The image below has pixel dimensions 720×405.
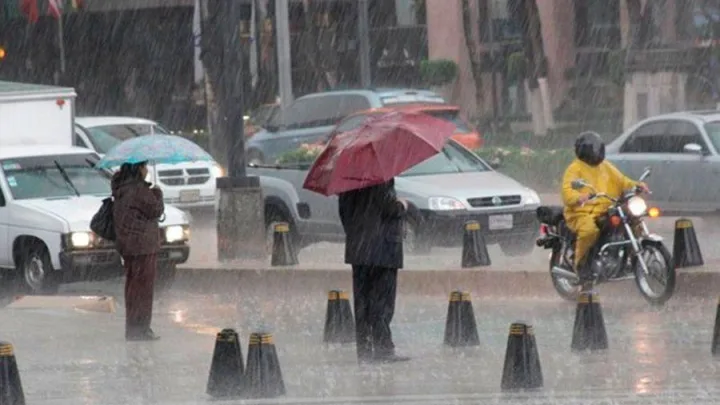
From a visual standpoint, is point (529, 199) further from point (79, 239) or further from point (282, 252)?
point (79, 239)

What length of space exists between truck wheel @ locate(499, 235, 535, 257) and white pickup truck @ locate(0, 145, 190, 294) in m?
3.45

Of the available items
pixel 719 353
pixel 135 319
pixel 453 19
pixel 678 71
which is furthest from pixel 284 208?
pixel 453 19

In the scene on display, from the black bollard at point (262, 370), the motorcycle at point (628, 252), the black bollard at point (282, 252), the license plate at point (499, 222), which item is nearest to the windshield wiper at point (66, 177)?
the black bollard at point (282, 252)

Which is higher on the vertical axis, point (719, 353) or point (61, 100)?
point (61, 100)

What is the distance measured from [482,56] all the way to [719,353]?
113ft

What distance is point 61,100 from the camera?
72.9ft

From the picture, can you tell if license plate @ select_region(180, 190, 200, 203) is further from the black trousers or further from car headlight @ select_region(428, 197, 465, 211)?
the black trousers

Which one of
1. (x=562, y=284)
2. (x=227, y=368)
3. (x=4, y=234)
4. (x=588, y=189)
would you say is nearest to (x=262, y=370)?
(x=227, y=368)

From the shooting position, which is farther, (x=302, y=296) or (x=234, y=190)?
(x=234, y=190)

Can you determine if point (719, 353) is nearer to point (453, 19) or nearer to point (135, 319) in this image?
point (135, 319)

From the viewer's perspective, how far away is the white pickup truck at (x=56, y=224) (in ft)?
60.6

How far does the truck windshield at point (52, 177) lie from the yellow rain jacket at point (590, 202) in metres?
6.14

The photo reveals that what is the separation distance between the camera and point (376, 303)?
1304 cm

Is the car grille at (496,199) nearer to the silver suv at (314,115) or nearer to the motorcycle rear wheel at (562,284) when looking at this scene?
the motorcycle rear wheel at (562,284)
